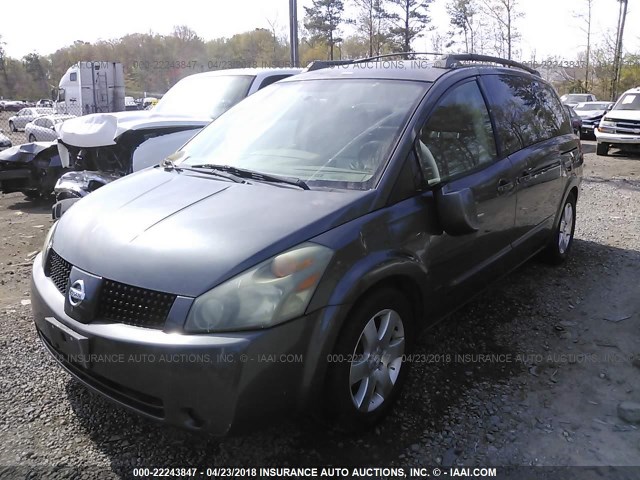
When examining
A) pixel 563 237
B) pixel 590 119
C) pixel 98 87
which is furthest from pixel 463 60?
pixel 98 87

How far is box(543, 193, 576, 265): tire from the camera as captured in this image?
4.92 metres

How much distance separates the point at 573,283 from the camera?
471 cm

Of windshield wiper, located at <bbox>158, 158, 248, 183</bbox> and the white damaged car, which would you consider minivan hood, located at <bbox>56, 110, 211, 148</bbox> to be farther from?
windshield wiper, located at <bbox>158, 158, 248, 183</bbox>

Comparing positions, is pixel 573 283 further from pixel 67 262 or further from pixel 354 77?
pixel 67 262

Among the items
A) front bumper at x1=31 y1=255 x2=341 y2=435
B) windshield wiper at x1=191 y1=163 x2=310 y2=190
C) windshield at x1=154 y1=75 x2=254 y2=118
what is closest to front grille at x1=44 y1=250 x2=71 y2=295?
front bumper at x1=31 y1=255 x2=341 y2=435

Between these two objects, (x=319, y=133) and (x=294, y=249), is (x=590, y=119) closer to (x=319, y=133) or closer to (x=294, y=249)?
(x=319, y=133)

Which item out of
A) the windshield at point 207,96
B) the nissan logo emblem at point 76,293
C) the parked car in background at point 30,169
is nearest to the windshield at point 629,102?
the windshield at point 207,96

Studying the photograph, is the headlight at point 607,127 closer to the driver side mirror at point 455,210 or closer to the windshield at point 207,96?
the windshield at point 207,96

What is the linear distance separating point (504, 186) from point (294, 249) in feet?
6.33

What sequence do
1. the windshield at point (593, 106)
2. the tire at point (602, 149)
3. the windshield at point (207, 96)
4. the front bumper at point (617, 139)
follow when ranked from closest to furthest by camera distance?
the windshield at point (207, 96)
the front bumper at point (617, 139)
the tire at point (602, 149)
the windshield at point (593, 106)

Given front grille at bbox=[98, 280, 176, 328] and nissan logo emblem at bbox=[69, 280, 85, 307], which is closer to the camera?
front grille at bbox=[98, 280, 176, 328]

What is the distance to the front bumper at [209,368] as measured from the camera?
203 centimetres

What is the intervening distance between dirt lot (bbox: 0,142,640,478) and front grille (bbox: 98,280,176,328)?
2.26 ft

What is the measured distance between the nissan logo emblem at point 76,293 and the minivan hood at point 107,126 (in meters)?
3.56
